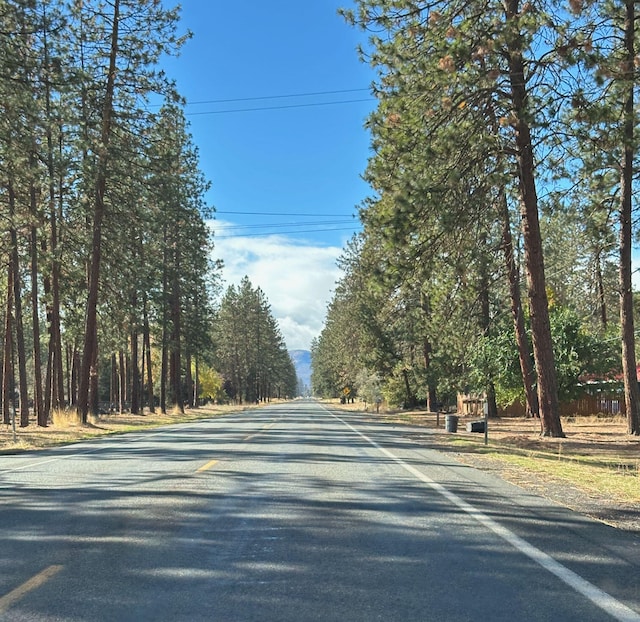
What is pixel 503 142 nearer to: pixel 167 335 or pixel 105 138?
pixel 105 138

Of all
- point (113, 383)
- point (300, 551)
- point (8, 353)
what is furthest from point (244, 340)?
point (300, 551)

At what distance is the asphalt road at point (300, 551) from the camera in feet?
16.0

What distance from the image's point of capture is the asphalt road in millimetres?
4863

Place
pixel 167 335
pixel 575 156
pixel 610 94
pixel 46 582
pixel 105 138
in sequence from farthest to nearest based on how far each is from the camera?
pixel 167 335
pixel 105 138
pixel 575 156
pixel 610 94
pixel 46 582

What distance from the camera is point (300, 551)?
6406 mm

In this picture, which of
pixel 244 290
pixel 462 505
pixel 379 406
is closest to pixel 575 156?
pixel 462 505

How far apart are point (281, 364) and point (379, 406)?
8088 cm

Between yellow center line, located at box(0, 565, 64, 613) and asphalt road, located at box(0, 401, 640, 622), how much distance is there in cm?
2

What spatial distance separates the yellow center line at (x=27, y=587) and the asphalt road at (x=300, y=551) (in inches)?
0.8

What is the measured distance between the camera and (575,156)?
662 inches

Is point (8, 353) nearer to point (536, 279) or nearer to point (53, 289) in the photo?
point (53, 289)

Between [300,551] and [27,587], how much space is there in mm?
2421

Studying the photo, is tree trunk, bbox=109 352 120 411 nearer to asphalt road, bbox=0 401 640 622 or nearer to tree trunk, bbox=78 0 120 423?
tree trunk, bbox=78 0 120 423

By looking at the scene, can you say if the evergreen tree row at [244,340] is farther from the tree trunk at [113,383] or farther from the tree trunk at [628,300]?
the tree trunk at [628,300]
